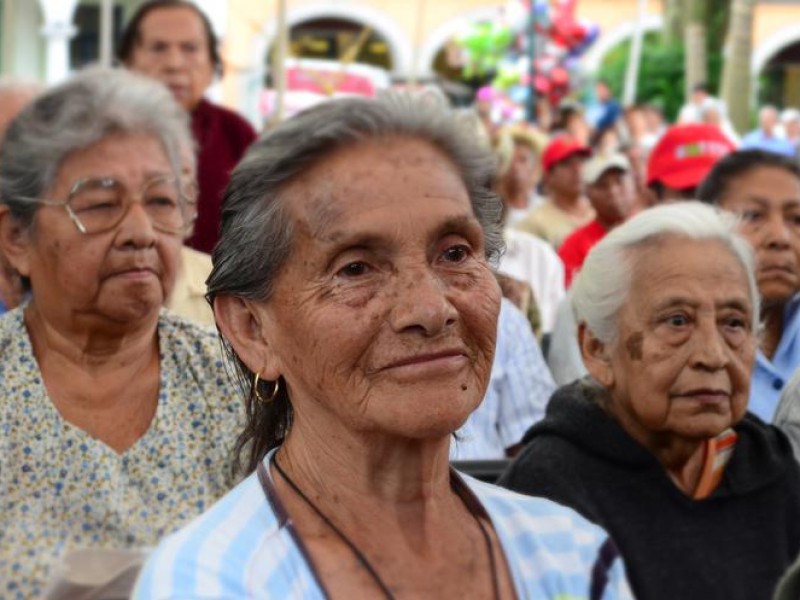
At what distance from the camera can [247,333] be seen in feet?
8.08

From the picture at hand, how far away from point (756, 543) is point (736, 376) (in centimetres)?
36

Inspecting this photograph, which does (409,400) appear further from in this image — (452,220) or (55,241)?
(55,241)

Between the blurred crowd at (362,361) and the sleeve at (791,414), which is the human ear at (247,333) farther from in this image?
the sleeve at (791,414)

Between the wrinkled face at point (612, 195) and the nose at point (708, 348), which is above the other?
the nose at point (708, 348)

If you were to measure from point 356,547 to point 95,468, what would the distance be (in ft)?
4.93

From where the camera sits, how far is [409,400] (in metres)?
2.26

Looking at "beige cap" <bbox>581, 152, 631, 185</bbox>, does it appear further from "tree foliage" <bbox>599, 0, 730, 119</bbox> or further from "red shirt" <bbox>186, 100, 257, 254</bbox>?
"tree foliage" <bbox>599, 0, 730, 119</bbox>

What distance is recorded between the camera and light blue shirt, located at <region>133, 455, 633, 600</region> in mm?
2143

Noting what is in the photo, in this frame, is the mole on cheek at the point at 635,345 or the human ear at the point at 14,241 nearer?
the mole on cheek at the point at 635,345

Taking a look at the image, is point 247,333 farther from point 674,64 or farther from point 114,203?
point 674,64

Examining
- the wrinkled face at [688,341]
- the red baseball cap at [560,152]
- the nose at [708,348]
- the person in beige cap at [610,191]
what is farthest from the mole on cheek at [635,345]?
the red baseball cap at [560,152]

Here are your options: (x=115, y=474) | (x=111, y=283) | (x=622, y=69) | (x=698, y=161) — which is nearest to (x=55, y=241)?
(x=111, y=283)

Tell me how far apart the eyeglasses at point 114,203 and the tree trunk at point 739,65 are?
19587 mm

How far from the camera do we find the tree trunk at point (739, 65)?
23.2m
